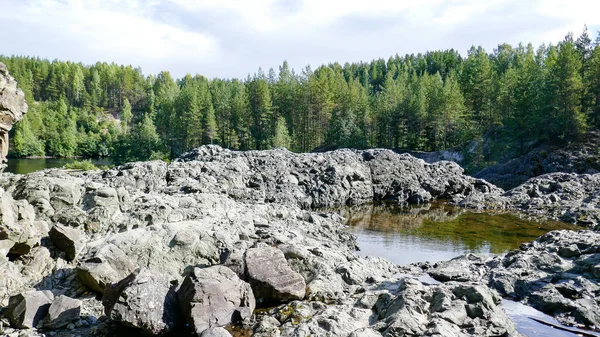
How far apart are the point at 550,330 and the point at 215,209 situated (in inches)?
794

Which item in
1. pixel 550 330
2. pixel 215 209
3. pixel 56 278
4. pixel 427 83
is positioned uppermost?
pixel 427 83

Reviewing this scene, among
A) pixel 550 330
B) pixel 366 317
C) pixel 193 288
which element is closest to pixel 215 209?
pixel 193 288

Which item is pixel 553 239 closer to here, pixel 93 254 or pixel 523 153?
pixel 93 254

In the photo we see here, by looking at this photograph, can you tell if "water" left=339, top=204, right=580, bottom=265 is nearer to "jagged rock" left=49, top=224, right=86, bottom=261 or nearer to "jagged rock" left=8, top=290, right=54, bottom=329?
"jagged rock" left=49, top=224, right=86, bottom=261

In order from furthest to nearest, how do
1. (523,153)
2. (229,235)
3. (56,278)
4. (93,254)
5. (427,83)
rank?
(427,83) → (523,153) → (229,235) → (93,254) → (56,278)

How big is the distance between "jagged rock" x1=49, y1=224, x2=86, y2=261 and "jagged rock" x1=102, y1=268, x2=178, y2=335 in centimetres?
531

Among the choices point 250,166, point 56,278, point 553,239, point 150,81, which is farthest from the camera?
point 150,81

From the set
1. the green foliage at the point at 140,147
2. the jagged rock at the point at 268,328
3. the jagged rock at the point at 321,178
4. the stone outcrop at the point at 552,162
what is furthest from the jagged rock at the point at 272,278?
the green foliage at the point at 140,147

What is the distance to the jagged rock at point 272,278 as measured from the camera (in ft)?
60.0

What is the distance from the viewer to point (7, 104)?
57.5ft

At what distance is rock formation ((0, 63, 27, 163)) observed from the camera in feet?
57.1

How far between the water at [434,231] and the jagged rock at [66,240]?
724 inches

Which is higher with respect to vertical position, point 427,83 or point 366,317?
point 427,83

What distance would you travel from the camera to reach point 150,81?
199m
